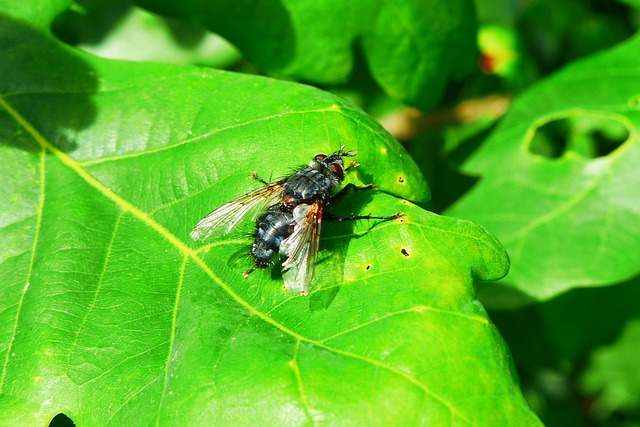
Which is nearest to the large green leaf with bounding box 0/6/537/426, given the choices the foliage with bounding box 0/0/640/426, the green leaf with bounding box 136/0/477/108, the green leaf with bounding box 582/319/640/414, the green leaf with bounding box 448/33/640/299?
the foliage with bounding box 0/0/640/426

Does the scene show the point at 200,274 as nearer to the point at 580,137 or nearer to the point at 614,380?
the point at 580,137

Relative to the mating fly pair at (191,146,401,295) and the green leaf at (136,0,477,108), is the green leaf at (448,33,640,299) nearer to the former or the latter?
the green leaf at (136,0,477,108)

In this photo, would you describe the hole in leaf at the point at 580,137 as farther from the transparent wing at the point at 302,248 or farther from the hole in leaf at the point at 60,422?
the hole in leaf at the point at 60,422

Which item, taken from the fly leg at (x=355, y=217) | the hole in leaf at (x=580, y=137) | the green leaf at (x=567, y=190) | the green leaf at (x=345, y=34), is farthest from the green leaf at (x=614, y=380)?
the fly leg at (x=355, y=217)

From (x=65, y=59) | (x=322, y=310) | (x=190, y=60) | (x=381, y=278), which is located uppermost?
(x=381, y=278)


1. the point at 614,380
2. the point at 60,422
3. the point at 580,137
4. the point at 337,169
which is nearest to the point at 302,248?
the point at 337,169

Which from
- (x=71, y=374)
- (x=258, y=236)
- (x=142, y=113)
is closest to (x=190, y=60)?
(x=142, y=113)

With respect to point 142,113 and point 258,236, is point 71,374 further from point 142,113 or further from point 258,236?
point 142,113
